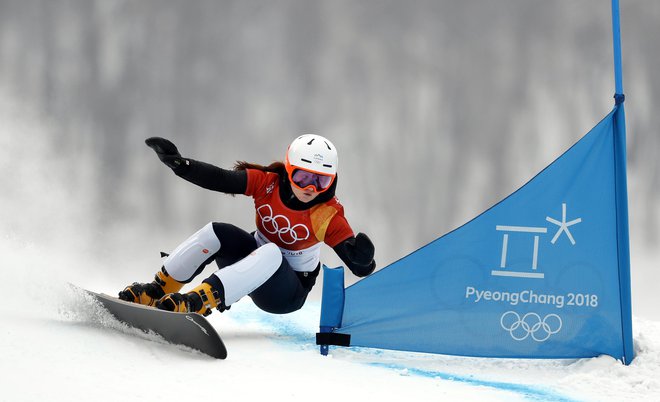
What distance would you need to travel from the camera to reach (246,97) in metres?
6.29

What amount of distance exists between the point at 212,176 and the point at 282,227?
34 centimetres

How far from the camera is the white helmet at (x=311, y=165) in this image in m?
2.89

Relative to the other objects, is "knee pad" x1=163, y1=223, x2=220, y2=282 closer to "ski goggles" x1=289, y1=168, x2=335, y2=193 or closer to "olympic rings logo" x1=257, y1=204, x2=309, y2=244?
"olympic rings logo" x1=257, y1=204, x2=309, y2=244

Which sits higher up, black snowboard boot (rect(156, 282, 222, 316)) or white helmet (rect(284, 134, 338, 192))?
white helmet (rect(284, 134, 338, 192))

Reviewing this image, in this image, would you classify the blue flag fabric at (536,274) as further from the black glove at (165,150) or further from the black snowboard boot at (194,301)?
the black glove at (165,150)

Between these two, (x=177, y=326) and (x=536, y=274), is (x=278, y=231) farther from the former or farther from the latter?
(x=536, y=274)

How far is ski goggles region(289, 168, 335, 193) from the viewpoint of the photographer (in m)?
2.90

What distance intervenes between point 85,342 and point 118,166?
Result: 3.79m

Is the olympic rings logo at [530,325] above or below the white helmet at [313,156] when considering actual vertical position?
below

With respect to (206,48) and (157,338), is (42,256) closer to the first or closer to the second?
(157,338)

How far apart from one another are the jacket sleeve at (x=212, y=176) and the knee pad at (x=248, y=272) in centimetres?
33

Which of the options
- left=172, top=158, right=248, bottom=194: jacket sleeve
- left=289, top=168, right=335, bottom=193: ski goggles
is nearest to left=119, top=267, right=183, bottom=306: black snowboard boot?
left=172, top=158, right=248, bottom=194: jacket sleeve

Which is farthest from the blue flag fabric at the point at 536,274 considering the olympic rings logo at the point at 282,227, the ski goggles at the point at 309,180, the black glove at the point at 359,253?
the ski goggles at the point at 309,180

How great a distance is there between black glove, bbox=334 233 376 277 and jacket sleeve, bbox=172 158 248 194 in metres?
0.48
